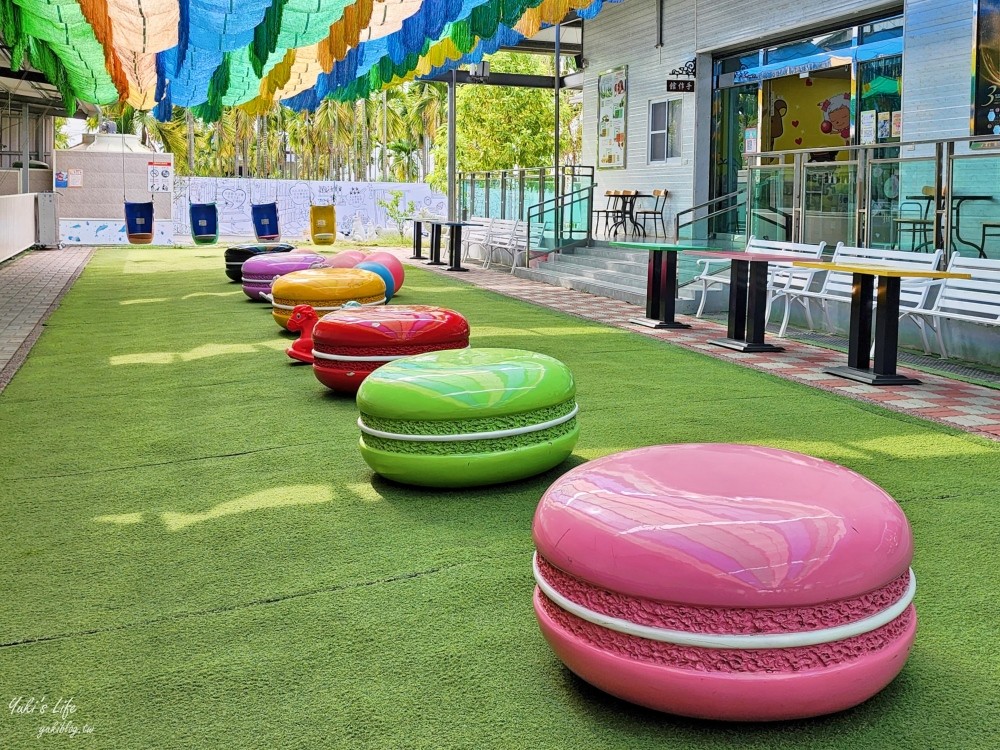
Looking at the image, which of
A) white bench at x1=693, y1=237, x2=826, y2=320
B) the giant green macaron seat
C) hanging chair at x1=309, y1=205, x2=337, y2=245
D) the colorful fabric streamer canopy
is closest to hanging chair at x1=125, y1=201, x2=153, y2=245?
hanging chair at x1=309, y1=205, x2=337, y2=245

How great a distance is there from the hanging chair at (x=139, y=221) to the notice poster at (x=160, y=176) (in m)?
8.45

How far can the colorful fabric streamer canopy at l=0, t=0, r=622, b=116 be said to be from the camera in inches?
323

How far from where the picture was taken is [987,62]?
11.2 m

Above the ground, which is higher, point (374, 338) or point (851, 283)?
point (851, 283)

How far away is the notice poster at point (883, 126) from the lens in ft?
44.4

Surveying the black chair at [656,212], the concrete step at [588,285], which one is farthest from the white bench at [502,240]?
the black chair at [656,212]

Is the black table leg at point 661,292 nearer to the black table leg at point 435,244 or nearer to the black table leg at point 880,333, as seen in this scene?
the black table leg at point 880,333

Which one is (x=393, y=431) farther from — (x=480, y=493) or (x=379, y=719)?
(x=379, y=719)

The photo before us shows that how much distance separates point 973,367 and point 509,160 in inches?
918

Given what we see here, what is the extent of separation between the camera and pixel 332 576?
3650mm

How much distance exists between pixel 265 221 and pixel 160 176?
1000 centimetres

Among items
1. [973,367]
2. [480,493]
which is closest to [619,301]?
[973,367]

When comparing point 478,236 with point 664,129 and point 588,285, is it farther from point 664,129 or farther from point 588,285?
point 588,285

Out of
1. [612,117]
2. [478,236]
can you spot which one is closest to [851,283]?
[612,117]
